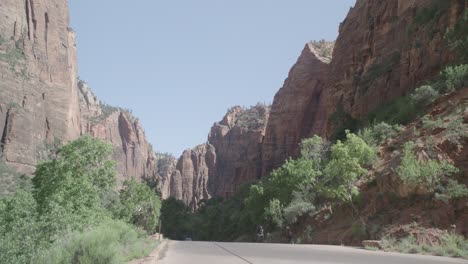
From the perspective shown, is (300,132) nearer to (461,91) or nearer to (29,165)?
(29,165)

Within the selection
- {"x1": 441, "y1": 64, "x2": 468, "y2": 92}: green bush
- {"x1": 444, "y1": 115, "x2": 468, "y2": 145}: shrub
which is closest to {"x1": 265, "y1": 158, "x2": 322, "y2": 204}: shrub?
{"x1": 441, "y1": 64, "x2": 468, "y2": 92}: green bush

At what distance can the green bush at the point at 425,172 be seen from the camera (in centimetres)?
2408

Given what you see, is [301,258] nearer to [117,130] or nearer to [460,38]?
[460,38]

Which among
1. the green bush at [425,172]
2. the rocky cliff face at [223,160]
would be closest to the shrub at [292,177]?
the green bush at [425,172]

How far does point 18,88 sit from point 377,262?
319 feet

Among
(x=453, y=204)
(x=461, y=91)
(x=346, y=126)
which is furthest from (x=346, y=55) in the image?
(x=453, y=204)

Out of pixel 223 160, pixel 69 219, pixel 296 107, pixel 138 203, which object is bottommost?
pixel 69 219

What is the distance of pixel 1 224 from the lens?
2061 centimetres

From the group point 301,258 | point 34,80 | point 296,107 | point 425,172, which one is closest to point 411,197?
point 425,172

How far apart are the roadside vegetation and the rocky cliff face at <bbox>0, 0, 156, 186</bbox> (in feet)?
226

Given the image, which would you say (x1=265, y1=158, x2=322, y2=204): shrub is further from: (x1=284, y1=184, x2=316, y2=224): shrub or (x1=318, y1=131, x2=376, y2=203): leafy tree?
(x1=318, y1=131, x2=376, y2=203): leafy tree

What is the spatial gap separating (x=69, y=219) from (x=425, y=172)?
16727 mm

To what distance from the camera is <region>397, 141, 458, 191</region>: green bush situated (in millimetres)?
24078

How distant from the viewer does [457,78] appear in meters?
33.4
